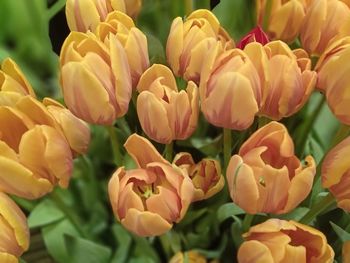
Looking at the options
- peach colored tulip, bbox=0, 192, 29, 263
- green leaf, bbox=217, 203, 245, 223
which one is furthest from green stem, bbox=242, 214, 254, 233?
peach colored tulip, bbox=0, 192, 29, 263

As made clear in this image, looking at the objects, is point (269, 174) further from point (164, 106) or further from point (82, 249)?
point (82, 249)

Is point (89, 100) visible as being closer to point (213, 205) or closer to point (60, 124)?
point (60, 124)

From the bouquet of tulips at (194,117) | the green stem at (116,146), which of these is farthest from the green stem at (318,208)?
the green stem at (116,146)

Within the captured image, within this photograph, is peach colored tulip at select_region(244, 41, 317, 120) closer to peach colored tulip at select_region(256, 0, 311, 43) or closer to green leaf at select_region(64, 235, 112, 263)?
peach colored tulip at select_region(256, 0, 311, 43)

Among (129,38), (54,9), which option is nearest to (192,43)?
(129,38)

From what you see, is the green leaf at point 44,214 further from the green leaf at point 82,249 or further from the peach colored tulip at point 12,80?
the peach colored tulip at point 12,80

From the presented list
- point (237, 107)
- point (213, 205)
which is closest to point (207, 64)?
point (237, 107)
